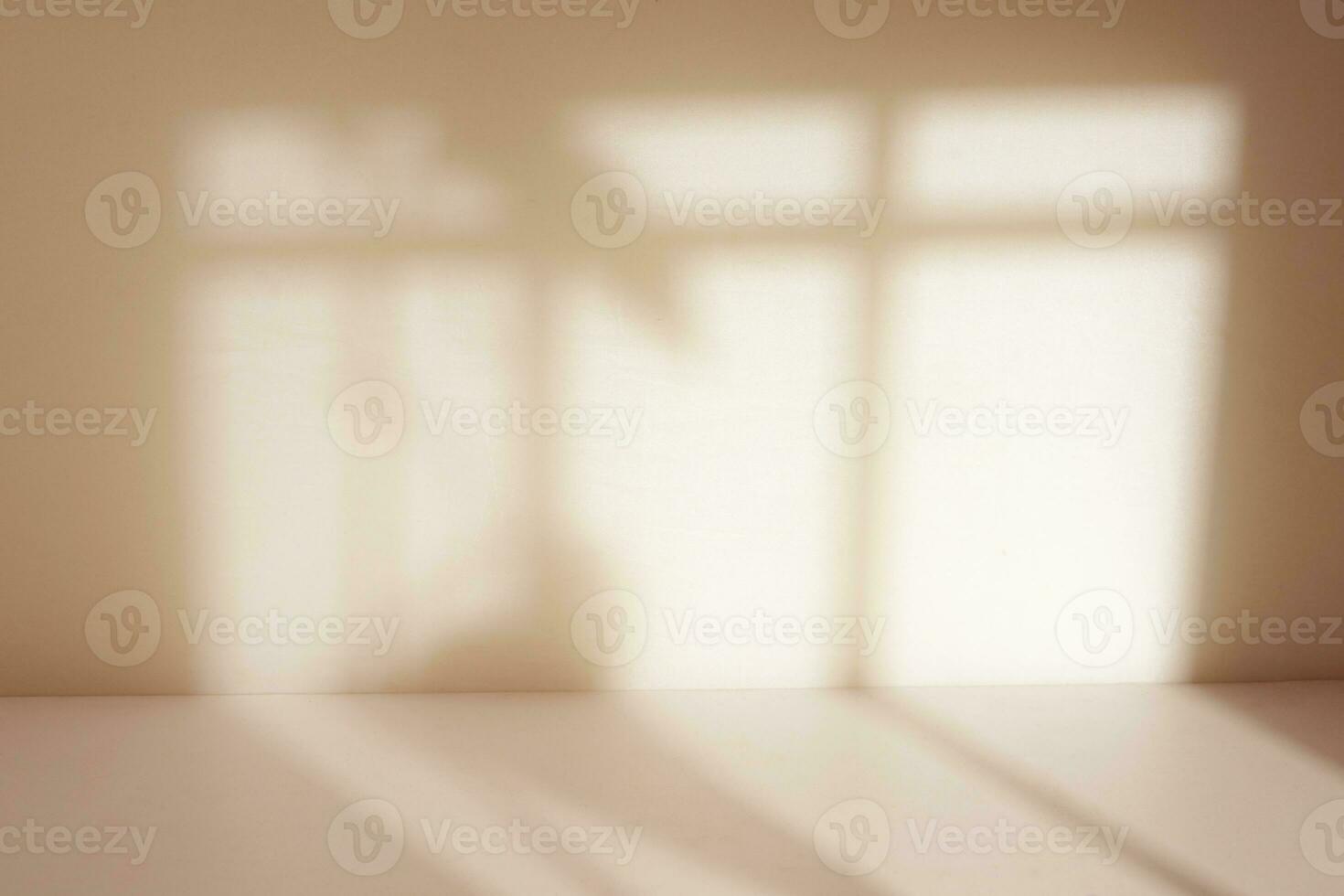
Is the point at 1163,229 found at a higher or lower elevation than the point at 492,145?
lower

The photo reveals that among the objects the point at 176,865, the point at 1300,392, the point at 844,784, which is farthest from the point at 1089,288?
the point at 176,865

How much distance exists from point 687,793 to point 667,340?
1068 millimetres

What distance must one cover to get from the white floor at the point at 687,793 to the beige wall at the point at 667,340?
0.54 ft

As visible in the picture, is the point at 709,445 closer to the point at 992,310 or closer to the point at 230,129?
the point at 992,310

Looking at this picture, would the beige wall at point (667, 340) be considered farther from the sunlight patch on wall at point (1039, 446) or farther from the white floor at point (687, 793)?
the white floor at point (687, 793)

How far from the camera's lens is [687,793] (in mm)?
2240

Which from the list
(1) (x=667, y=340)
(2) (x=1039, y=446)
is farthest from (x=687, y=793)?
(2) (x=1039, y=446)

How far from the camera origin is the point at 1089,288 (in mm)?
2705

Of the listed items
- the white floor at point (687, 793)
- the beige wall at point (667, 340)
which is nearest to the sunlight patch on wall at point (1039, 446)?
the beige wall at point (667, 340)

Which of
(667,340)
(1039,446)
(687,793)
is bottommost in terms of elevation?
(687,793)

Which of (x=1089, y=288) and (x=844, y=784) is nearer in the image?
(x=844, y=784)

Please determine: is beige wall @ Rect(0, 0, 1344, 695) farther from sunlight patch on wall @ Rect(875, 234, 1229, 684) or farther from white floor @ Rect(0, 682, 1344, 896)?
white floor @ Rect(0, 682, 1344, 896)

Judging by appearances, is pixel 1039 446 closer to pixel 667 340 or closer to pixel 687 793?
pixel 667 340

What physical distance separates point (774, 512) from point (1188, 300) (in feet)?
3.78
